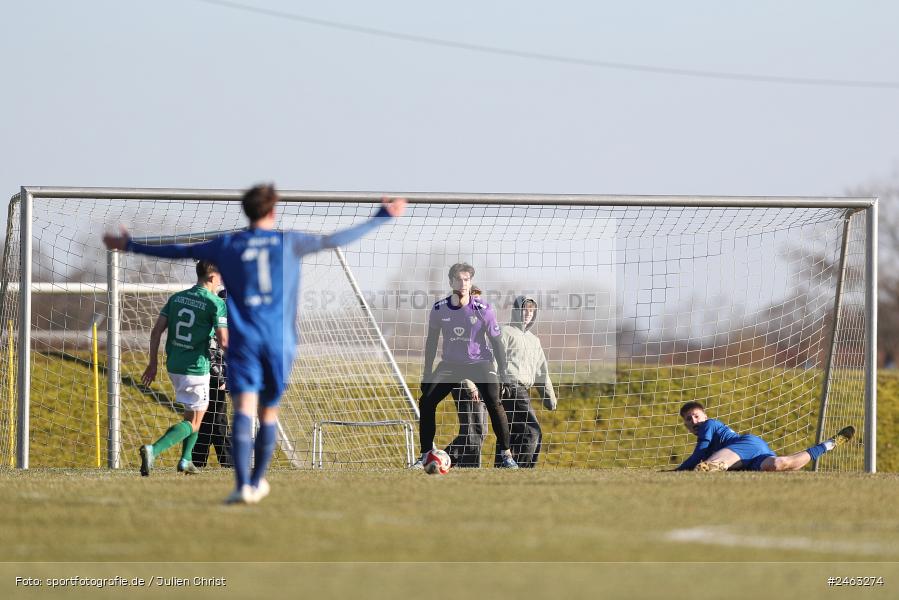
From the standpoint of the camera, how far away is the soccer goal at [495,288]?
1259cm

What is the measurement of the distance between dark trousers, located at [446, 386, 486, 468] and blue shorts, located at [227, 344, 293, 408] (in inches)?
228

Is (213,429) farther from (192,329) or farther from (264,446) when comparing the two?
(264,446)

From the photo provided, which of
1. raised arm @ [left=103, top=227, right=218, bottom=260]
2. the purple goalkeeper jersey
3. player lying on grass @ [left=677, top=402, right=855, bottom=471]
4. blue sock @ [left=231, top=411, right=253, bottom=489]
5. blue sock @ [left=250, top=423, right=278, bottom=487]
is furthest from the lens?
the purple goalkeeper jersey

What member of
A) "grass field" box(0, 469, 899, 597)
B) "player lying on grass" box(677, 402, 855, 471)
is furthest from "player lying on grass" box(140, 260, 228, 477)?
"player lying on grass" box(677, 402, 855, 471)

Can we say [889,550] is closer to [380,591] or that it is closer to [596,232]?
[380,591]

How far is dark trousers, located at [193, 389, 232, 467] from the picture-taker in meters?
12.5

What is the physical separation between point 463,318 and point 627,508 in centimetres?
569

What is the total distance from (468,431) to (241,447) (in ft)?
20.4

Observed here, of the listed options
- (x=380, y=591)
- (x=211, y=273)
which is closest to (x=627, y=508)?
(x=380, y=591)

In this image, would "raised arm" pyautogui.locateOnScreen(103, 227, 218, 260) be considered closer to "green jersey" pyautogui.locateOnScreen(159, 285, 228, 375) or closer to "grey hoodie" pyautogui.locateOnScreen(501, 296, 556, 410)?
"green jersey" pyautogui.locateOnScreen(159, 285, 228, 375)

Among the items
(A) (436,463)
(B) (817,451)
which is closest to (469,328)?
Result: (A) (436,463)

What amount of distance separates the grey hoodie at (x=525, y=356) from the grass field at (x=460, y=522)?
4160mm

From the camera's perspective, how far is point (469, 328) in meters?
11.9

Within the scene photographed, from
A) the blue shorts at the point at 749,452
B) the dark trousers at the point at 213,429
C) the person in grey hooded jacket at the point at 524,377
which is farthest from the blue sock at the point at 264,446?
the person in grey hooded jacket at the point at 524,377
